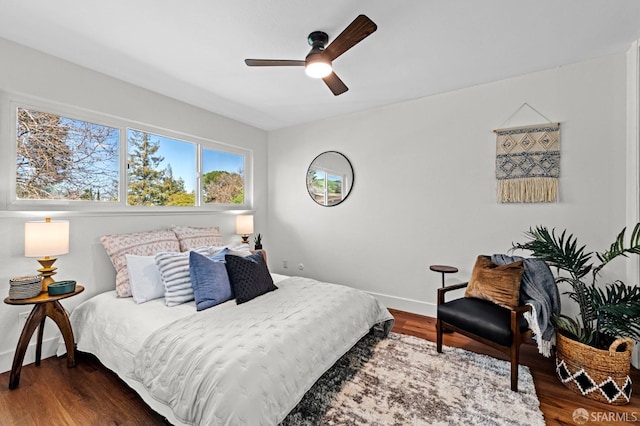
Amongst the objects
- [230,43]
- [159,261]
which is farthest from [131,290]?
[230,43]

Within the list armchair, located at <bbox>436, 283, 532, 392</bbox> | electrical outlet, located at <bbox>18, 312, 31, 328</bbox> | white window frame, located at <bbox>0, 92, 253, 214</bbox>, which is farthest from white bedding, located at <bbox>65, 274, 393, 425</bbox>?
white window frame, located at <bbox>0, 92, 253, 214</bbox>

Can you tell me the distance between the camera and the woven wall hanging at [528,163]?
8.37 ft

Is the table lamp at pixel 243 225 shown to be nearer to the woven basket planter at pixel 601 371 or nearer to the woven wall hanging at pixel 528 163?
the woven wall hanging at pixel 528 163

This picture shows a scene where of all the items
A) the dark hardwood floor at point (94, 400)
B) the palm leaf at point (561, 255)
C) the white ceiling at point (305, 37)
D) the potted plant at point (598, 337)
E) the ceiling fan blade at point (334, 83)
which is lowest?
the dark hardwood floor at point (94, 400)

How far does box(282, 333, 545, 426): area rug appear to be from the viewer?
163cm

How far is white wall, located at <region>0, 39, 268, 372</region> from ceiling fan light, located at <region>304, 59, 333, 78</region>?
1.78 metres

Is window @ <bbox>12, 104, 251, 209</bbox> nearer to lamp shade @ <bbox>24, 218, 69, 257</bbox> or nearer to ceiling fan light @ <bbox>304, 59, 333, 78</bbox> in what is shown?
lamp shade @ <bbox>24, 218, 69, 257</bbox>

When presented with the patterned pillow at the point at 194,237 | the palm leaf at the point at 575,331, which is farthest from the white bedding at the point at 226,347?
the palm leaf at the point at 575,331

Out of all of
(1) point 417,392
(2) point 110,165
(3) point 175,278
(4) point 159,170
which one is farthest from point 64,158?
(1) point 417,392

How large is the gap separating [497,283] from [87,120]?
4.00 m

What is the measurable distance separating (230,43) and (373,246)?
2699mm

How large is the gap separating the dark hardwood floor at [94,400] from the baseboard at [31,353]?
2.6 inches

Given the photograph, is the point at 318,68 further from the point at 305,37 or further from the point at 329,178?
the point at 329,178

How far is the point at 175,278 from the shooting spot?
2256mm
